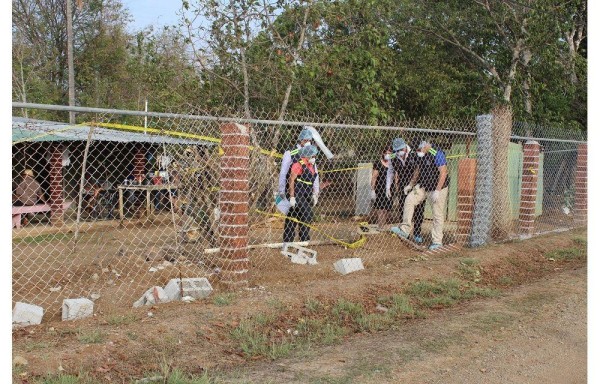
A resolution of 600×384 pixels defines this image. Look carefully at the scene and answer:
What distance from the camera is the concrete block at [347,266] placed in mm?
7935

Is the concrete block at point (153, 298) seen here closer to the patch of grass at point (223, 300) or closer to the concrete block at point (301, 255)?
the patch of grass at point (223, 300)

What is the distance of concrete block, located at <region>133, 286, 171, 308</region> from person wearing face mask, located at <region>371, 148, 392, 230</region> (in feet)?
18.1

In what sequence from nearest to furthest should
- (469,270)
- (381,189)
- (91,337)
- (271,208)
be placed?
(91,337)
(469,270)
(271,208)
(381,189)

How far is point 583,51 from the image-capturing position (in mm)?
20344

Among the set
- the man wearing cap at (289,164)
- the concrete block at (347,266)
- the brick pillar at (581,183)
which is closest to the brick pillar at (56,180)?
the man wearing cap at (289,164)

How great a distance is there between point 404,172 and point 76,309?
20.4ft

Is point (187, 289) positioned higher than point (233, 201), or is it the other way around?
point (233, 201)

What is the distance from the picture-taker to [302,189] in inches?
358

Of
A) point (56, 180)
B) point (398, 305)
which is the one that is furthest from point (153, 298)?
point (56, 180)

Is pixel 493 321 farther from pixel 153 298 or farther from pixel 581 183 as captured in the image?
pixel 581 183

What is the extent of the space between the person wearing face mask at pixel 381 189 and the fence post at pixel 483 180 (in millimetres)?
1829

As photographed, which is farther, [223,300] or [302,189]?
[302,189]

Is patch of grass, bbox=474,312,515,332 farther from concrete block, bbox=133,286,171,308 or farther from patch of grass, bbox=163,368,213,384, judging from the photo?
concrete block, bbox=133,286,171,308

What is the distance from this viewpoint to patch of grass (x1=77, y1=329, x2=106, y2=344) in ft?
15.8
